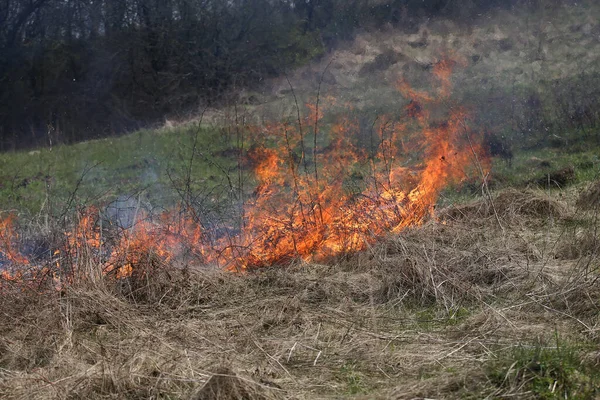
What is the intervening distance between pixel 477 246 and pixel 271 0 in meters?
14.2

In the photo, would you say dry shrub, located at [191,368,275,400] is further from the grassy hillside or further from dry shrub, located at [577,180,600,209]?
dry shrub, located at [577,180,600,209]

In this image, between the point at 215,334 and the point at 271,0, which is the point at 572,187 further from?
the point at 271,0

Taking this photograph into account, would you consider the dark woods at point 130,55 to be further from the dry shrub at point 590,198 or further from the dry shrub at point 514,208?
the dry shrub at point 590,198

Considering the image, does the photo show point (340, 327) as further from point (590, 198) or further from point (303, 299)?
point (590, 198)

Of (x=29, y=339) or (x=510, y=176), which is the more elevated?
(x=29, y=339)

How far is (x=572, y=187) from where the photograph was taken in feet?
36.9

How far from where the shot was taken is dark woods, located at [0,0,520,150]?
2089 centimetres

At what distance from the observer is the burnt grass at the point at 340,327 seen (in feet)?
13.1

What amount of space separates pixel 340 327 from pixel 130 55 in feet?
63.3

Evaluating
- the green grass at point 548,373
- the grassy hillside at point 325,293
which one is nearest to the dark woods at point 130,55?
the grassy hillside at point 325,293

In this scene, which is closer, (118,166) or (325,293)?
(325,293)

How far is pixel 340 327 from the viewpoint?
5.41 meters

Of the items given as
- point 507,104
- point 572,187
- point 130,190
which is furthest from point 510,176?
point 130,190

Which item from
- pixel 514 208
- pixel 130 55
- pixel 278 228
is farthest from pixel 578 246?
pixel 130 55
